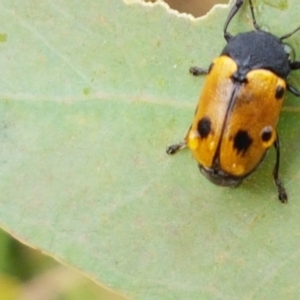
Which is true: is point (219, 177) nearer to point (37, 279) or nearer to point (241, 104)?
point (241, 104)

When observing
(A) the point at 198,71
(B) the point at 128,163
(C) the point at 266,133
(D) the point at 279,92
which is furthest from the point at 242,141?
(B) the point at 128,163

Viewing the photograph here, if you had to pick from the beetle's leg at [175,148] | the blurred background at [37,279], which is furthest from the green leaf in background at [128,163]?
the blurred background at [37,279]

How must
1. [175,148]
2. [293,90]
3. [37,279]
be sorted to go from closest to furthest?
[293,90] < [175,148] < [37,279]

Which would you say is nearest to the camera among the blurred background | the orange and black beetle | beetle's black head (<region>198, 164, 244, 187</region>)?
the orange and black beetle

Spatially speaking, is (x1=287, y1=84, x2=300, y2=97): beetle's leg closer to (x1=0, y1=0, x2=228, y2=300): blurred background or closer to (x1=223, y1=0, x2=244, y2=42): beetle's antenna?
(x1=223, y1=0, x2=244, y2=42): beetle's antenna

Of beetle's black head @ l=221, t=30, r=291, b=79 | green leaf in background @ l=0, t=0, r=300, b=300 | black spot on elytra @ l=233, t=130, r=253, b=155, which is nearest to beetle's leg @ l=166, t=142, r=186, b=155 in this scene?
green leaf in background @ l=0, t=0, r=300, b=300

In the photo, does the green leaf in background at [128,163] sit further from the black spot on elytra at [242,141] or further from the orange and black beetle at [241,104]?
the black spot on elytra at [242,141]
